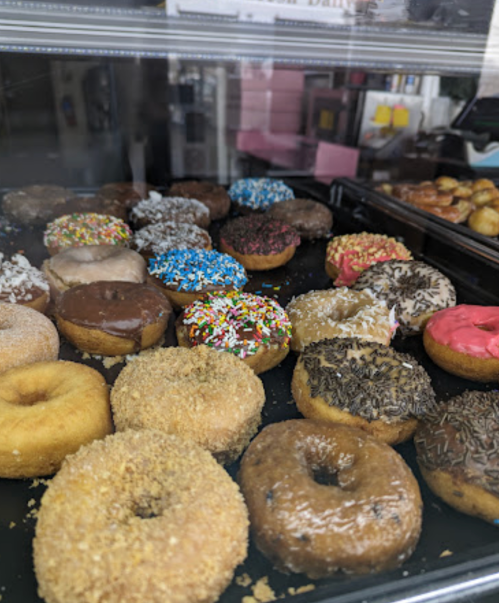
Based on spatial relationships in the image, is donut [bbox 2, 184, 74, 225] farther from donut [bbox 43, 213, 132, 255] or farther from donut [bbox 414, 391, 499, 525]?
donut [bbox 414, 391, 499, 525]

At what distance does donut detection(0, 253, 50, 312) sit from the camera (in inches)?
108

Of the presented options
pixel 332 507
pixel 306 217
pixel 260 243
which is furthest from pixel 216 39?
pixel 332 507

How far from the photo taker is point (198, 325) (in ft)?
8.47

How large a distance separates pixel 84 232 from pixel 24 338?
58.6 inches

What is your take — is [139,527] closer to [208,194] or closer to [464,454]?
[464,454]

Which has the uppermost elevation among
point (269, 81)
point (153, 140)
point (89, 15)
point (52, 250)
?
point (89, 15)

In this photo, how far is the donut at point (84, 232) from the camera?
3.54 meters

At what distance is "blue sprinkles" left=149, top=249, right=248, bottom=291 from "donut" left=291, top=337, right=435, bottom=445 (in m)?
1.06

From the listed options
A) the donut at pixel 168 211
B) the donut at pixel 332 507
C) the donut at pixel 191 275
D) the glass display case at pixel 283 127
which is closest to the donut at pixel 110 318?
the glass display case at pixel 283 127

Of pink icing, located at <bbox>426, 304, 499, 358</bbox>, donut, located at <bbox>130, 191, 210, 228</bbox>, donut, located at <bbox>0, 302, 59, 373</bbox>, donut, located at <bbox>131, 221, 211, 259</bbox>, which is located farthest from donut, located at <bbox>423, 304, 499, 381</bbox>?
donut, located at <bbox>130, 191, 210, 228</bbox>

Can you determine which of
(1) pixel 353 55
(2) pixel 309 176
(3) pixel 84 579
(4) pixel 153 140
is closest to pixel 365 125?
(2) pixel 309 176

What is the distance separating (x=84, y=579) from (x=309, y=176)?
5105 mm

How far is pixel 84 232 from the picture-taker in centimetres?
359

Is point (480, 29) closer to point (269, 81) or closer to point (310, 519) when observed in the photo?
point (310, 519)
